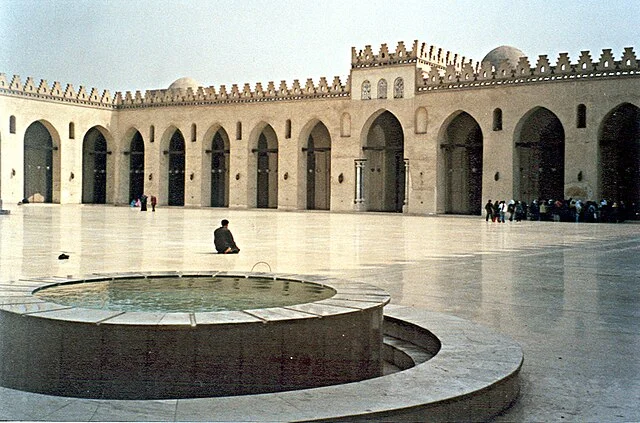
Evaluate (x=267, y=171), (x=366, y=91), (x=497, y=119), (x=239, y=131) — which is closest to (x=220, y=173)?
(x=267, y=171)

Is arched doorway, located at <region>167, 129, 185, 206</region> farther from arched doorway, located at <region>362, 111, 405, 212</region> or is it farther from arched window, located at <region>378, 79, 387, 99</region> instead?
arched window, located at <region>378, 79, 387, 99</region>

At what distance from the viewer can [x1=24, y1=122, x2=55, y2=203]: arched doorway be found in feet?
128

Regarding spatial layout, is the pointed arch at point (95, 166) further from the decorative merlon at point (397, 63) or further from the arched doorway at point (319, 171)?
the arched doorway at point (319, 171)

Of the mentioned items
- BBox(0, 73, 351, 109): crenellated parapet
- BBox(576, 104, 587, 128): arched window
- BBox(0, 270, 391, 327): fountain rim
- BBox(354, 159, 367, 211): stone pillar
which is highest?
BBox(0, 73, 351, 109): crenellated parapet

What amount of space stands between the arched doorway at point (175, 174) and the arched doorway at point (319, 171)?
7.43 m

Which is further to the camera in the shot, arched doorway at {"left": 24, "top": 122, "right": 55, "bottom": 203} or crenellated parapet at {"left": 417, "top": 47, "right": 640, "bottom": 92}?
arched doorway at {"left": 24, "top": 122, "right": 55, "bottom": 203}

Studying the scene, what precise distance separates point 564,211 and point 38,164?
26996 millimetres

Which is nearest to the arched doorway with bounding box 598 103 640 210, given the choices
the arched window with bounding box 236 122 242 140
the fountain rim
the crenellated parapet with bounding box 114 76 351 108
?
the crenellated parapet with bounding box 114 76 351 108

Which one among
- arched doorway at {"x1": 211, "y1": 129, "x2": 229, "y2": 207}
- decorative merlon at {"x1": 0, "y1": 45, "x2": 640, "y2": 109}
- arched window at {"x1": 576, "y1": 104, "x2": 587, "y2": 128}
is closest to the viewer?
decorative merlon at {"x1": 0, "y1": 45, "x2": 640, "y2": 109}

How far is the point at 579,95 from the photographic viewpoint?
27.6 m

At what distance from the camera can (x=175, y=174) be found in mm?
40594

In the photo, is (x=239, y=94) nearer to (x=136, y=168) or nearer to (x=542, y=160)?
(x=136, y=168)

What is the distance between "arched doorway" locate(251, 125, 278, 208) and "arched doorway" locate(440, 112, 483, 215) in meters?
9.69

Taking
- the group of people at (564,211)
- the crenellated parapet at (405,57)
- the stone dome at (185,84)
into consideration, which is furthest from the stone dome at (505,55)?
the stone dome at (185,84)
